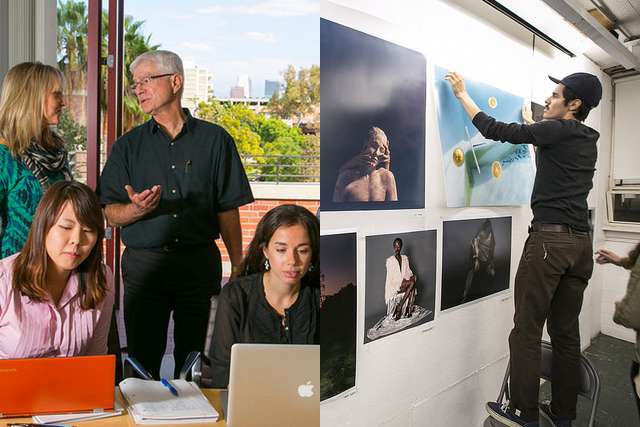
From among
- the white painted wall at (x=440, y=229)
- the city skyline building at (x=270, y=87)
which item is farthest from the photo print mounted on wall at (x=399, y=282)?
the city skyline building at (x=270, y=87)

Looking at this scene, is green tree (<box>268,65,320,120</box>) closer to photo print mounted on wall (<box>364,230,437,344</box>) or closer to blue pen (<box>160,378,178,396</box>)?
photo print mounted on wall (<box>364,230,437,344</box>)

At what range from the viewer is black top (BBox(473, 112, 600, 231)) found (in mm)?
1522

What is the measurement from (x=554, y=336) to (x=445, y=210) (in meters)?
0.60

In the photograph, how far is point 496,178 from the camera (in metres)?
1.69

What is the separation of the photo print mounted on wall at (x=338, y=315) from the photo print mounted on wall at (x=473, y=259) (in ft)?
1.45

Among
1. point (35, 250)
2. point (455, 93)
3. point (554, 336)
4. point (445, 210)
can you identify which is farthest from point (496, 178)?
point (35, 250)

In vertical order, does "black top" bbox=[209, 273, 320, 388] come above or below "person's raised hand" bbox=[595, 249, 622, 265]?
below

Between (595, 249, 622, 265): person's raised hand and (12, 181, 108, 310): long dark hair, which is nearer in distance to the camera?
(12, 181, 108, 310): long dark hair

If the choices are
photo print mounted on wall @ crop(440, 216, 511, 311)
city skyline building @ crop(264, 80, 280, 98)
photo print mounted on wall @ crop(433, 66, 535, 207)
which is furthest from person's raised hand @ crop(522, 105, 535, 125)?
city skyline building @ crop(264, 80, 280, 98)

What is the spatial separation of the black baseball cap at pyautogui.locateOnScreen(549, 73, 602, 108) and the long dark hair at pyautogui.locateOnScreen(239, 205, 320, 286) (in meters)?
1.04

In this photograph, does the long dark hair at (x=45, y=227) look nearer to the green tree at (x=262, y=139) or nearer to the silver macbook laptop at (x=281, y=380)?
the green tree at (x=262, y=139)

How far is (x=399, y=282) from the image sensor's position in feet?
5.42

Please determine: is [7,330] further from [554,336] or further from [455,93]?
[554,336]

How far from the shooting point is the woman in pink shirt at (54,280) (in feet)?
4.69
